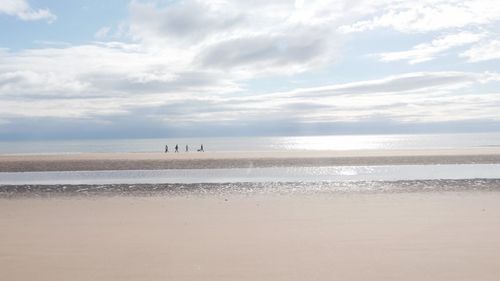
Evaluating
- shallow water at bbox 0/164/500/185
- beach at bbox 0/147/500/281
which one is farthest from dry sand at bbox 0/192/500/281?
shallow water at bbox 0/164/500/185

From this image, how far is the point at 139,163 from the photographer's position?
4497 cm

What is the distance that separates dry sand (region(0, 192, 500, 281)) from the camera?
7551mm

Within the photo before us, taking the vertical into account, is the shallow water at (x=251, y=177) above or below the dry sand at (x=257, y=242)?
above

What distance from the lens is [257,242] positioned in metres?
9.60

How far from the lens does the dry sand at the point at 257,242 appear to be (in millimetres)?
7551

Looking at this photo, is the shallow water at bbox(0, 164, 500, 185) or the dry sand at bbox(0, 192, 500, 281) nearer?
the dry sand at bbox(0, 192, 500, 281)

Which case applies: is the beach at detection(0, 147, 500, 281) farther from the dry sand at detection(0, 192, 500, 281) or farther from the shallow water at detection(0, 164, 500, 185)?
the shallow water at detection(0, 164, 500, 185)

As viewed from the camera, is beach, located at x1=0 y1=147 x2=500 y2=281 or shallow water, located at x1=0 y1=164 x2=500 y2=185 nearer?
beach, located at x1=0 y1=147 x2=500 y2=281

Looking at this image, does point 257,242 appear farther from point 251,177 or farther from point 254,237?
point 251,177

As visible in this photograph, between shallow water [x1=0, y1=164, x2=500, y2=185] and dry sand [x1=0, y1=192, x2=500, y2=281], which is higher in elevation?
shallow water [x1=0, y1=164, x2=500, y2=185]

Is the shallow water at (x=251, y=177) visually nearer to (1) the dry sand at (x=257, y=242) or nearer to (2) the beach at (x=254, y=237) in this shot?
(2) the beach at (x=254, y=237)

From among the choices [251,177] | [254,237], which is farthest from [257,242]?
[251,177]

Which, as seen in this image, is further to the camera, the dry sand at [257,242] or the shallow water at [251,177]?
the shallow water at [251,177]

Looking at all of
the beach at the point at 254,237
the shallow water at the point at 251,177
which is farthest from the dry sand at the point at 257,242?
the shallow water at the point at 251,177
